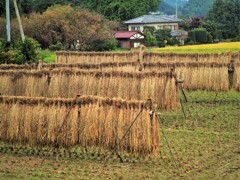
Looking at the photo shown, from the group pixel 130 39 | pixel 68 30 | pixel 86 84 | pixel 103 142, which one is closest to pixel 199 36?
pixel 130 39

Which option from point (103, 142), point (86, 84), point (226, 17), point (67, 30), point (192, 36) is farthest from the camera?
Answer: point (226, 17)

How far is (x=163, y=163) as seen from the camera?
612 inches

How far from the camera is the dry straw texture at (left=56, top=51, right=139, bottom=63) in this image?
35.4 meters

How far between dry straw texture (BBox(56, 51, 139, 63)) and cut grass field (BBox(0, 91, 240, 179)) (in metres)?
15.4

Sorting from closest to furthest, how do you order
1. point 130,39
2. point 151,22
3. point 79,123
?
point 79,123
point 130,39
point 151,22

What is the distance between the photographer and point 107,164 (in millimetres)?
15430

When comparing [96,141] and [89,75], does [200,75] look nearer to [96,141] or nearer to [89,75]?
[89,75]

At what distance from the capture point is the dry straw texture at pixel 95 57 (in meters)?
35.4

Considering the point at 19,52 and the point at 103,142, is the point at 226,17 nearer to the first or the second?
the point at 19,52

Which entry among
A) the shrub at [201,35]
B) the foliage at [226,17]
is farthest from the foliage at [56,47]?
the foliage at [226,17]

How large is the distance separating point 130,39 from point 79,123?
53.4 m

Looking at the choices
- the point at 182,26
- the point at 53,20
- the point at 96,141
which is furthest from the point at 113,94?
the point at 182,26

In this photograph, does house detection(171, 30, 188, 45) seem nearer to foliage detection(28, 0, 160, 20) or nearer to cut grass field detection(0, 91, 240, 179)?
foliage detection(28, 0, 160, 20)

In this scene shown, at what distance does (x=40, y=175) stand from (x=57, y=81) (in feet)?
30.3
